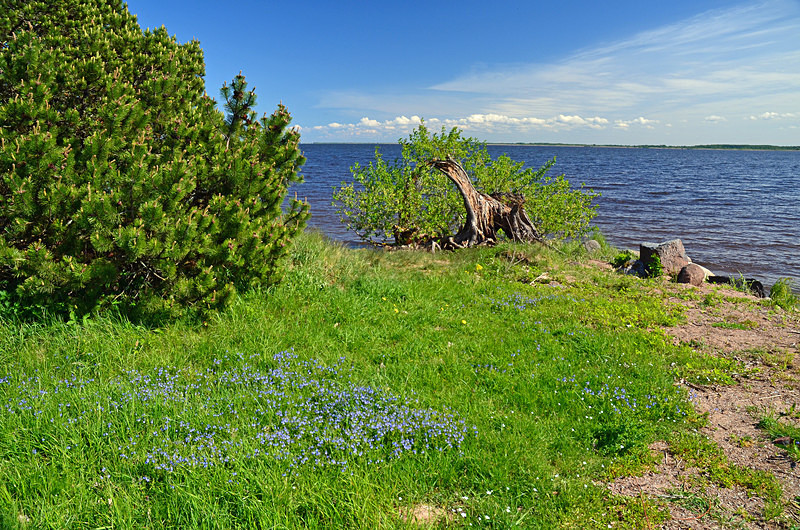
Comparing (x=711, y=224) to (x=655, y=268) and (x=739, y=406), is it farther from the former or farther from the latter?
(x=739, y=406)

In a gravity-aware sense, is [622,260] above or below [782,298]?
above

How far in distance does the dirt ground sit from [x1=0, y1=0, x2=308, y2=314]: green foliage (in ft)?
16.7

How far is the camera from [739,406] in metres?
5.29

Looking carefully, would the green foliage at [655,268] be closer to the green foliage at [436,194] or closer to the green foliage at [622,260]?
the green foliage at [622,260]

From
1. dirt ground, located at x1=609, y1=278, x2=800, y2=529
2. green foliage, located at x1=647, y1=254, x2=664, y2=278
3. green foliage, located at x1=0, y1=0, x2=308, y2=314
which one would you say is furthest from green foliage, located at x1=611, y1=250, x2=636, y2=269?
green foliage, located at x1=0, y1=0, x2=308, y2=314

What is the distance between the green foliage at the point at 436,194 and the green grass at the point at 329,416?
6420 mm

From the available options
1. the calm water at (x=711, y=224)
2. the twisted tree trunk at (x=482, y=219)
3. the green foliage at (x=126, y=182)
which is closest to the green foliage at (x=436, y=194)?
the twisted tree trunk at (x=482, y=219)

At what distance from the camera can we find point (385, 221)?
45.8 feet

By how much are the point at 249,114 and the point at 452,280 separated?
497 cm

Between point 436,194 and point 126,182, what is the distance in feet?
33.8

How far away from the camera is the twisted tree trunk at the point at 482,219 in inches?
520

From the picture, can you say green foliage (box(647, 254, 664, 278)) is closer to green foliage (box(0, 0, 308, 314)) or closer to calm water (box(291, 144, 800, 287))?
calm water (box(291, 144, 800, 287))

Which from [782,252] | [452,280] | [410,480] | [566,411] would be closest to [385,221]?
[452,280]

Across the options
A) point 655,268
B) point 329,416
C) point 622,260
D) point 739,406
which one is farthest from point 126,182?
point 622,260
